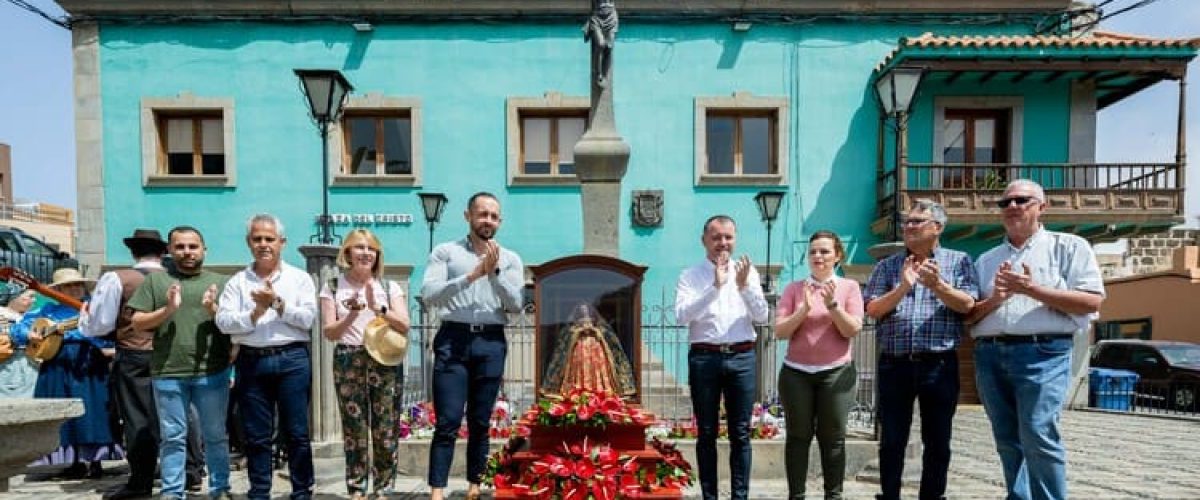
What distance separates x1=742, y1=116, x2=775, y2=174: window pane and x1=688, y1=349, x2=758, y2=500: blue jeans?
25.1 feet

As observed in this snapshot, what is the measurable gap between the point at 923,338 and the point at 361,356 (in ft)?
10.9

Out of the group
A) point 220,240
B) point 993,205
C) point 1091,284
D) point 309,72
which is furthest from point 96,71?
point 993,205

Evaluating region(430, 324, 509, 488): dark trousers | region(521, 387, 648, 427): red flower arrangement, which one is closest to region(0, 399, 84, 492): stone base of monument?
region(430, 324, 509, 488): dark trousers

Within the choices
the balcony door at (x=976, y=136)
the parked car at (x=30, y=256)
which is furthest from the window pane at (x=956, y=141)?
the parked car at (x=30, y=256)

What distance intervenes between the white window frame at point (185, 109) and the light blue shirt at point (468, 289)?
8809mm

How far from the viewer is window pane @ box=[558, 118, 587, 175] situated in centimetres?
1082

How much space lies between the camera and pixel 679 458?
396 cm

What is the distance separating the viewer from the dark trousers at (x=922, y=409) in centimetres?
343

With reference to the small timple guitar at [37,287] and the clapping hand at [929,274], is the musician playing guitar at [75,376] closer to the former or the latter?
the small timple guitar at [37,287]

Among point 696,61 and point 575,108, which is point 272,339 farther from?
point 696,61

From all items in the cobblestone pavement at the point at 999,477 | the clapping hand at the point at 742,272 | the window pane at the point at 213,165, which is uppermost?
the window pane at the point at 213,165

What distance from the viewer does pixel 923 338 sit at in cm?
341

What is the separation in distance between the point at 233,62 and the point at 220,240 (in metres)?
3.11

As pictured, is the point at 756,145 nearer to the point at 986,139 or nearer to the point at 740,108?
the point at 740,108
